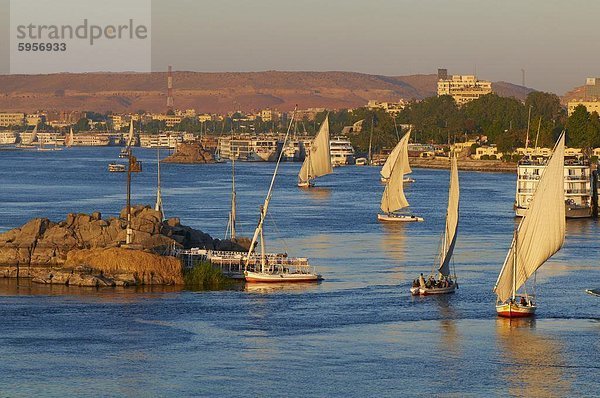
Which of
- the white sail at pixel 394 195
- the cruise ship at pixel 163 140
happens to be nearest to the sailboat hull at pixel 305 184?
the white sail at pixel 394 195

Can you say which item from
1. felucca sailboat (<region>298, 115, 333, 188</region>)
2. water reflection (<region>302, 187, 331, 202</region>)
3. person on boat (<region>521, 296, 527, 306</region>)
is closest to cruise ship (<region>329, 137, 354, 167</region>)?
felucca sailboat (<region>298, 115, 333, 188</region>)

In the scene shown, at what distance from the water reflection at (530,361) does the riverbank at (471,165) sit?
241ft

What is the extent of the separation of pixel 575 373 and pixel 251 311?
7698 millimetres

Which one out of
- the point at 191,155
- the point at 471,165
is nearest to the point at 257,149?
the point at 191,155

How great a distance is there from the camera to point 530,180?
53.8 metres

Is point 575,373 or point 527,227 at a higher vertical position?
point 527,227

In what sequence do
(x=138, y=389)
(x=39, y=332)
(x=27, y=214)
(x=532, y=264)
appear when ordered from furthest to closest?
(x=27, y=214) < (x=532, y=264) < (x=39, y=332) < (x=138, y=389)

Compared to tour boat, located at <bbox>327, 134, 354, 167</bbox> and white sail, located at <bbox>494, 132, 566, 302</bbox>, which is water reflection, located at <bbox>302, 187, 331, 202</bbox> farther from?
tour boat, located at <bbox>327, 134, 354, 167</bbox>

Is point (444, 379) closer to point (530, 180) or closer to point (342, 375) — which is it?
point (342, 375)

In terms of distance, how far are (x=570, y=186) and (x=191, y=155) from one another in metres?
76.4

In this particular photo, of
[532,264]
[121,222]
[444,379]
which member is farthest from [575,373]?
[121,222]

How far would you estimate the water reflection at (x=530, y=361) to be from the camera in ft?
74.0

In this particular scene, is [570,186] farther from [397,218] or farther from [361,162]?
[361,162]

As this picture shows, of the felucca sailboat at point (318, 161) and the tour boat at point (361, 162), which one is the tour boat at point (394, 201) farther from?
the tour boat at point (361, 162)
